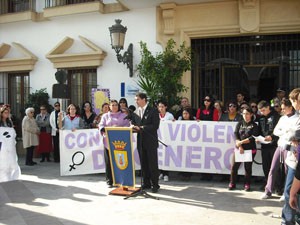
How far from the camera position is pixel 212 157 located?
795 centimetres

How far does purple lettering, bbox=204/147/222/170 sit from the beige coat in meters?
5.37

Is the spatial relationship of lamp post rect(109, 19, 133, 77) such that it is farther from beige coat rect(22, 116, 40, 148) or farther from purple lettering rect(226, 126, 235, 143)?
purple lettering rect(226, 126, 235, 143)

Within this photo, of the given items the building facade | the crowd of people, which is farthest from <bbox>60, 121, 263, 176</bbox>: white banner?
the building facade

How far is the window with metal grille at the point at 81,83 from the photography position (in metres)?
12.1

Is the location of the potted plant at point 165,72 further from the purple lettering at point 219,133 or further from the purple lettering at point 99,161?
the purple lettering at point 219,133

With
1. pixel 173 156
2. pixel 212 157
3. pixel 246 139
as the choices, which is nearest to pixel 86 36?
pixel 173 156

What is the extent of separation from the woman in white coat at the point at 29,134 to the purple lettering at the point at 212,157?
17.6 feet

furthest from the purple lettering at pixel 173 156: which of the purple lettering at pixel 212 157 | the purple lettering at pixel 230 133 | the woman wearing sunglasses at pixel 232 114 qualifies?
the woman wearing sunglasses at pixel 232 114

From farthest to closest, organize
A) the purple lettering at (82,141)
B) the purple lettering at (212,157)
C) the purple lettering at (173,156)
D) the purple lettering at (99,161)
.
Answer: the purple lettering at (82,141)
the purple lettering at (99,161)
the purple lettering at (173,156)
the purple lettering at (212,157)

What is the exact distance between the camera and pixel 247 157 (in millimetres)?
7125

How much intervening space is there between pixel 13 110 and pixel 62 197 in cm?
773

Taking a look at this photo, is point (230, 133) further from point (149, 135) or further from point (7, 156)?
point (7, 156)

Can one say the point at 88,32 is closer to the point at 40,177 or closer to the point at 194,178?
the point at 40,177

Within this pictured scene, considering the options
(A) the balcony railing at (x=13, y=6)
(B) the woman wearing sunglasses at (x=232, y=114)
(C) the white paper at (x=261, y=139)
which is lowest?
(C) the white paper at (x=261, y=139)
